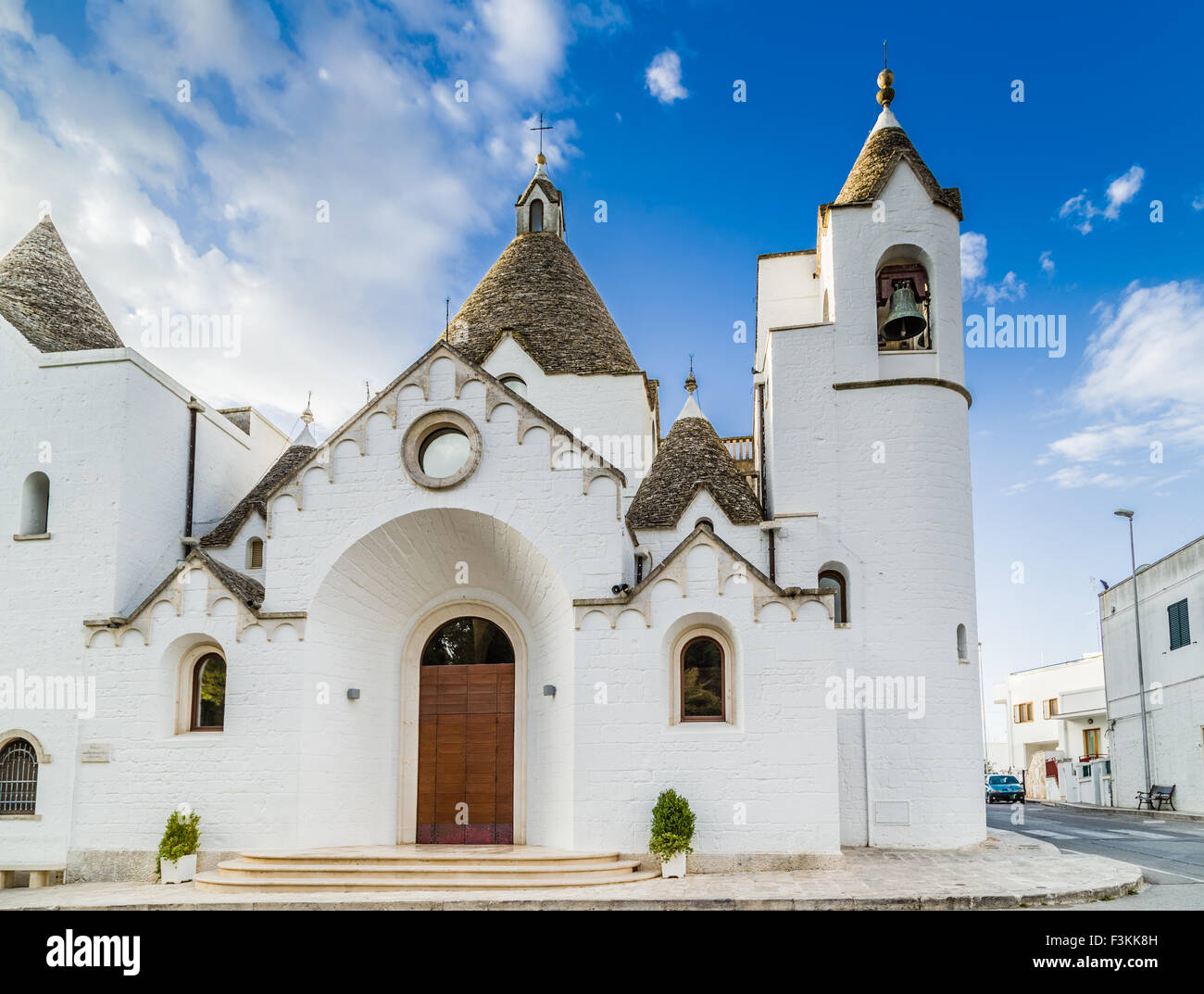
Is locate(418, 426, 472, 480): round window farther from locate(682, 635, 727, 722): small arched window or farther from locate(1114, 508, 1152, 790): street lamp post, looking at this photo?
locate(1114, 508, 1152, 790): street lamp post

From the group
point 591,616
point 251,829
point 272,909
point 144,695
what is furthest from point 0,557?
point 591,616

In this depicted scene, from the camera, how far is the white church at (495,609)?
51.0ft

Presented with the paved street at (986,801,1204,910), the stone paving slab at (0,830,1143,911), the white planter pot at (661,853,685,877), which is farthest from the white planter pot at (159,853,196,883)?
the paved street at (986,801,1204,910)

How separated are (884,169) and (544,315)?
8.27 meters

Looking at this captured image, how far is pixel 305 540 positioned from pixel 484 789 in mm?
5132

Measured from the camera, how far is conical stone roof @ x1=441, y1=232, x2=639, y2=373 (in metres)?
23.2

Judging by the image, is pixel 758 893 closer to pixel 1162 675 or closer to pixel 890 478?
pixel 890 478

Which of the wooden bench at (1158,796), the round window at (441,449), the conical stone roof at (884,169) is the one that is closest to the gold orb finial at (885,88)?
the conical stone roof at (884,169)

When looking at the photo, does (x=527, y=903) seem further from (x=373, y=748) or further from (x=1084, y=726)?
(x=1084, y=726)

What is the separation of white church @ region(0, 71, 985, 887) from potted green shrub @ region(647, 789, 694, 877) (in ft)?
1.51

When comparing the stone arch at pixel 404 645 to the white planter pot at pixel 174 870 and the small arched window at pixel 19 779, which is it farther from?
the small arched window at pixel 19 779

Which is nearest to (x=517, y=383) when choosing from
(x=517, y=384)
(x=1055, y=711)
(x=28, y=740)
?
(x=517, y=384)

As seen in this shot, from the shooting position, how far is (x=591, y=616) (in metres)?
15.8
